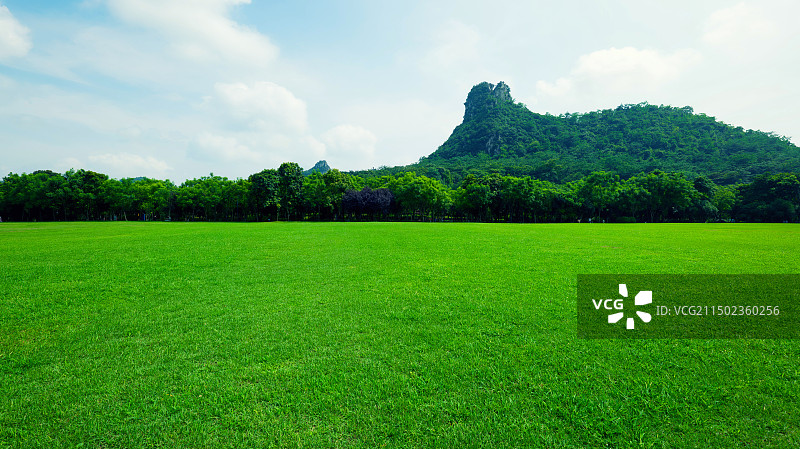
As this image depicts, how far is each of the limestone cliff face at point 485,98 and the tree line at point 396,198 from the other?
3917 inches

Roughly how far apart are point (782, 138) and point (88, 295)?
Answer: 565ft

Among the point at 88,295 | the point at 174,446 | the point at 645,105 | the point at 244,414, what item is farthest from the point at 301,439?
the point at 645,105

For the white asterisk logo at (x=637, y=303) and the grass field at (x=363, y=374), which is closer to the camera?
the grass field at (x=363, y=374)

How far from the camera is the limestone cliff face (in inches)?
6511

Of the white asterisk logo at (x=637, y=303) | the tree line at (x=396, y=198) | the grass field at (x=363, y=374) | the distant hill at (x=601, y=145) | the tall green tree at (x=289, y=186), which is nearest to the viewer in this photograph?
the grass field at (x=363, y=374)

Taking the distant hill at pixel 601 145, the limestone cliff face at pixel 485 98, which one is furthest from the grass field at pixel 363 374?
the limestone cliff face at pixel 485 98

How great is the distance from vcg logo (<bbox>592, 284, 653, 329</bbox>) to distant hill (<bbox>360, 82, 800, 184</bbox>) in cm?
9792

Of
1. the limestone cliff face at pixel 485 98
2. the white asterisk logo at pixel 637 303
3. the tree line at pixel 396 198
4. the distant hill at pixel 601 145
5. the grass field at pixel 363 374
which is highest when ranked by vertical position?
the limestone cliff face at pixel 485 98

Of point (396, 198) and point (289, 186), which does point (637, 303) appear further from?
point (289, 186)

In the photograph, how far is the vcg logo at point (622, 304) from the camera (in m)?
5.96

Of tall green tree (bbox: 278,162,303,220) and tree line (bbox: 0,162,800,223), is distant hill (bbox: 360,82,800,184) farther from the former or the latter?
tall green tree (bbox: 278,162,303,220)

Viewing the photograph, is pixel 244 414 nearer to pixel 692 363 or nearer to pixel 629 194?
pixel 692 363

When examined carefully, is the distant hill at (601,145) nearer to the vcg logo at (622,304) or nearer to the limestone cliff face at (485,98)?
the limestone cliff face at (485,98)

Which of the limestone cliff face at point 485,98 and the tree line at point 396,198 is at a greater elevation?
the limestone cliff face at point 485,98
